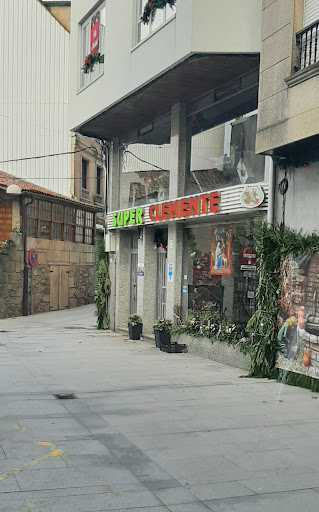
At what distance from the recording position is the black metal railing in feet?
30.0

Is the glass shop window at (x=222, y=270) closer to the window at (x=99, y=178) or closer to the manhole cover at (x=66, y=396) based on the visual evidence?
the manhole cover at (x=66, y=396)

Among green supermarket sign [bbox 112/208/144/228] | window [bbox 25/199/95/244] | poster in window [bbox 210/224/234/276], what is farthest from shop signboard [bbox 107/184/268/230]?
window [bbox 25/199/95/244]

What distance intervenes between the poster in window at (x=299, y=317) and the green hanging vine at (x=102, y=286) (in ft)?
30.2

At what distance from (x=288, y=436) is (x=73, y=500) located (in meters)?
2.89

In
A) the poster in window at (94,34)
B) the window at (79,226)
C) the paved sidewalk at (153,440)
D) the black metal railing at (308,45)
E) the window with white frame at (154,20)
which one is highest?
the poster in window at (94,34)

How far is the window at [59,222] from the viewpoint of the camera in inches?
1015

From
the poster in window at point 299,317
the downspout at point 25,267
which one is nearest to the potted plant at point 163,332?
the poster in window at point 299,317

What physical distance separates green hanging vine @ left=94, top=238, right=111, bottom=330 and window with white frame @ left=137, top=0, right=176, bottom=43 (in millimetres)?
6857

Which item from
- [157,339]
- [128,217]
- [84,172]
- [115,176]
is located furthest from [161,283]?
[84,172]

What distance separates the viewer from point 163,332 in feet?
46.3

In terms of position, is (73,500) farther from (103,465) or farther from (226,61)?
(226,61)

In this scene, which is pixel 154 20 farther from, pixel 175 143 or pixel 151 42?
pixel 175 143

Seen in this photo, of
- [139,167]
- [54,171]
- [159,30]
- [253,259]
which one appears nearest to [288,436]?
[253,259]

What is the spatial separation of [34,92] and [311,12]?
24.3m
